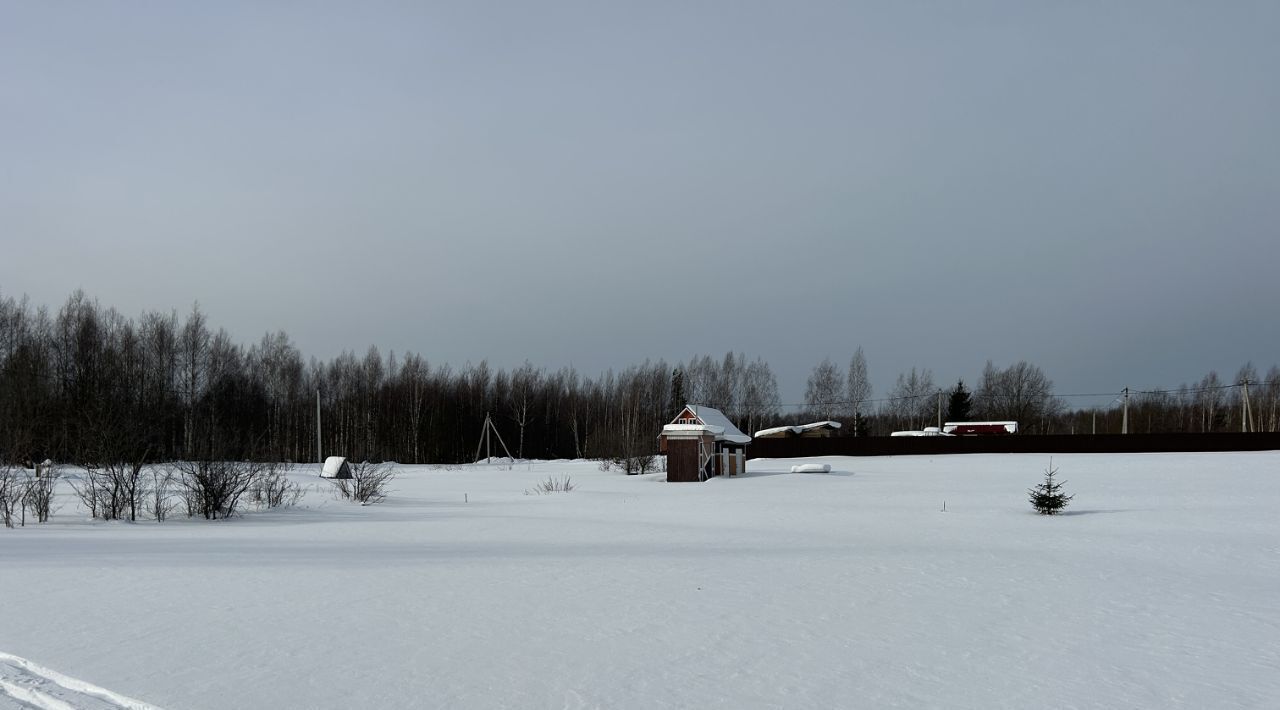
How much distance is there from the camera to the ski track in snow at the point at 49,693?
4.90 metres

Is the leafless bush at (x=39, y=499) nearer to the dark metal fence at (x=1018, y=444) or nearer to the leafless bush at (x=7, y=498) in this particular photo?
the leafless bush at (x=7, y=498)

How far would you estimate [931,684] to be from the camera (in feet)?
18.8

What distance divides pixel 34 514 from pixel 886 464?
37.6m

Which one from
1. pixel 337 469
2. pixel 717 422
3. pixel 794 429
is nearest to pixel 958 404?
pixel 794 429

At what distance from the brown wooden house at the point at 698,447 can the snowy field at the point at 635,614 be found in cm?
1749

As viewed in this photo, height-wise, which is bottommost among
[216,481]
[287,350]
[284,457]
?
[284,457]

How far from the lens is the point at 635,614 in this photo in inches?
309

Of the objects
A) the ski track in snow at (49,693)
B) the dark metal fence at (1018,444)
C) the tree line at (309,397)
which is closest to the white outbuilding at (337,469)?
the tree line at (309,397)

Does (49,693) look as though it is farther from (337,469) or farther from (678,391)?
(678,391)

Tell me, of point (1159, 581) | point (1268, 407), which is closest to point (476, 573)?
point (1159, 581)

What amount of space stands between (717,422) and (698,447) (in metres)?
3.90

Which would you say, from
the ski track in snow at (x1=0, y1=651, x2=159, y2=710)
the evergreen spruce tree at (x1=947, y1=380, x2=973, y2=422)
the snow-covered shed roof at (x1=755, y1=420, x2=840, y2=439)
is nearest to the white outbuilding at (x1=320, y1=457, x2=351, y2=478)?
the snow-covered shed roof at (x1=755, y1=420, x2=840, y2=439)

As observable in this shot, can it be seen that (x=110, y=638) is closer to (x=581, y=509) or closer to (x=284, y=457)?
(x=581, y=509)

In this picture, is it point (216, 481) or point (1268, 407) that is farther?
point (1268, 407)
